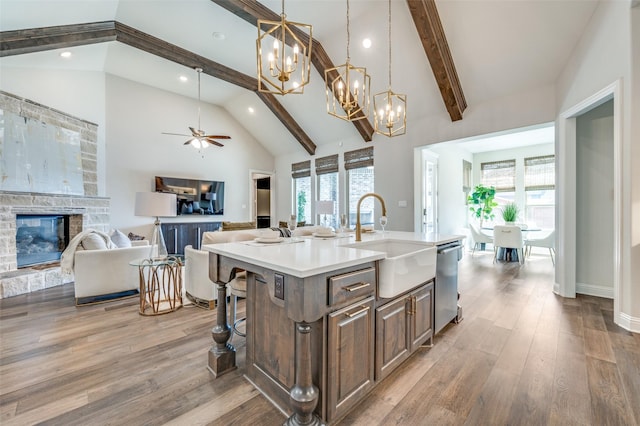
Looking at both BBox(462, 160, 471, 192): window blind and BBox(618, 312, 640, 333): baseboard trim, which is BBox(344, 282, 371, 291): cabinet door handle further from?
BBox(462, 160, 471, 192): window blind

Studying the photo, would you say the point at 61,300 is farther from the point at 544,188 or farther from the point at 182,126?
the point at 544,188

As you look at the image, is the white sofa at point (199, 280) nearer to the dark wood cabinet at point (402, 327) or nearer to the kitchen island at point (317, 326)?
the kitchen island at point (317, 326)

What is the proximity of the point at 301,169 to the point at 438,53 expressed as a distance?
4612mm

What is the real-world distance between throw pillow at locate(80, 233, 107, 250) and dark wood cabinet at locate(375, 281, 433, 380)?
11.6 ft

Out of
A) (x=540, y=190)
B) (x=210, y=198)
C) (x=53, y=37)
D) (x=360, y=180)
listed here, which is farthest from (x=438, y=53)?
(x=210, y=198)

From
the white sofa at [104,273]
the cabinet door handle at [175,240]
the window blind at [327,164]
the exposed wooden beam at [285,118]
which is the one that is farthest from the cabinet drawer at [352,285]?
the cabinet door handle at [175,240]

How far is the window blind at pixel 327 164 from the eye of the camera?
6.73 metres

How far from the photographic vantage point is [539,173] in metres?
6.90

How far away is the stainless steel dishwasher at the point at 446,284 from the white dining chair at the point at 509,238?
11.9ft

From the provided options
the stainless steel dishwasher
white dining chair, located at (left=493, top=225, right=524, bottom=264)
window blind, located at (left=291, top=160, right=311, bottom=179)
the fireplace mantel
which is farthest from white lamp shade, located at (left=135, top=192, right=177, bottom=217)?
white dining chair, located at (left=493, top=225, right=524, bottom=264)

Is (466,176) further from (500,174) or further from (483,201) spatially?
(500,174)

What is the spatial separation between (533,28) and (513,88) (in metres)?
0.85

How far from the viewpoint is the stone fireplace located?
3.70 m

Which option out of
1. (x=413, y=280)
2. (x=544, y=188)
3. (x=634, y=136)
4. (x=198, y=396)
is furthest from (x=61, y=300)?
(x=544, y=188)
